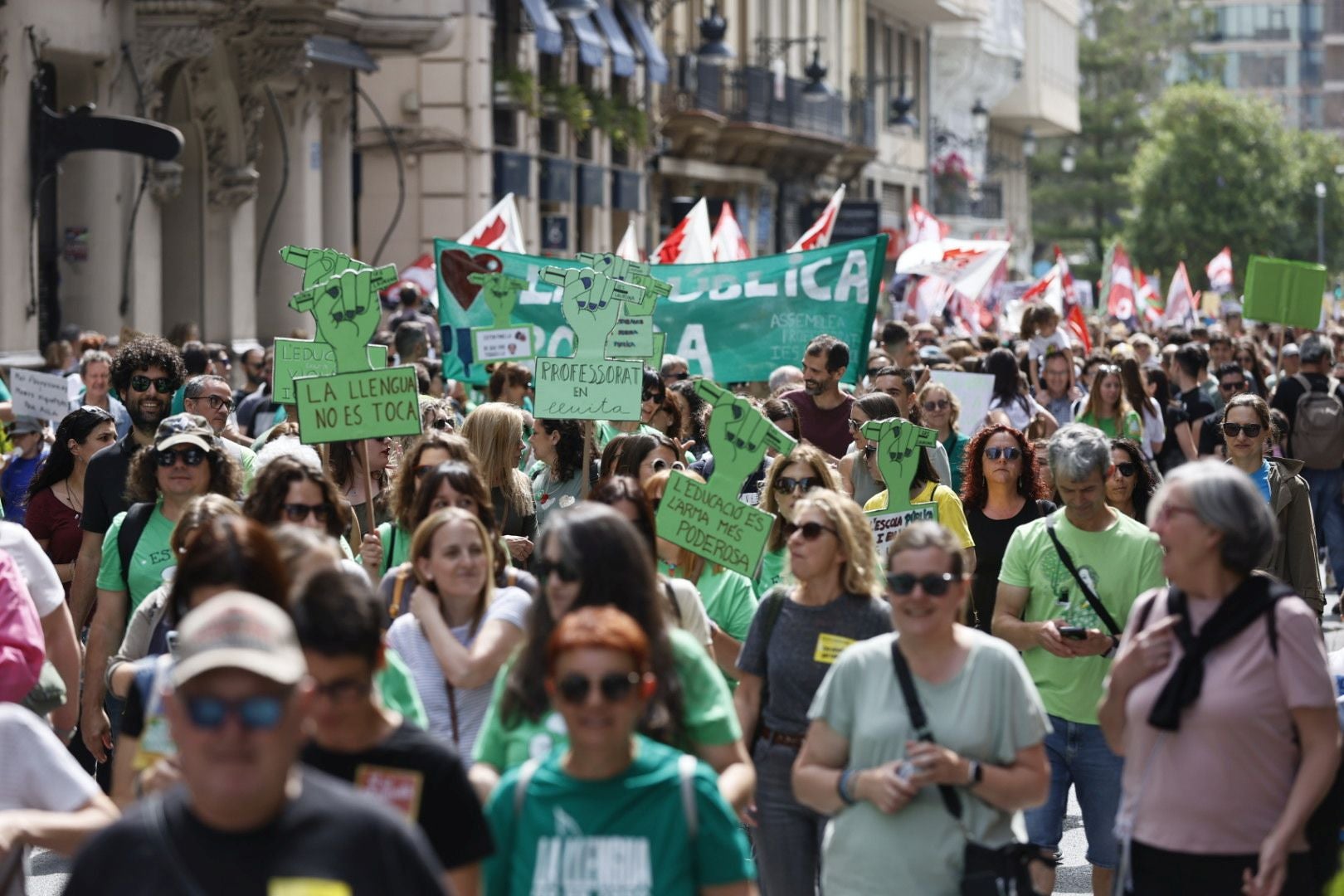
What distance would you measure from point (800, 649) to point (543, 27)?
24.6 m

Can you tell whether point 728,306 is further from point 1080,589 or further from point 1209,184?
point 1209,184

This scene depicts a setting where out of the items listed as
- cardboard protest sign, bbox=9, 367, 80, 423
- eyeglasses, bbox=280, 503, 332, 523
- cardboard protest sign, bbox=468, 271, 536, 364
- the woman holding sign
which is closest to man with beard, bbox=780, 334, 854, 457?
cardboard protest sign, bbox=468, 271, 536, 364

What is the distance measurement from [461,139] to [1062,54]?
52.4 metres

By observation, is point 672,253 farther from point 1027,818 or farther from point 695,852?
point 695,852

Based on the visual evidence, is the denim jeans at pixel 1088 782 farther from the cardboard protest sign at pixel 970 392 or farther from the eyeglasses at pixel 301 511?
the cardboard protest sign at pixel 970 392

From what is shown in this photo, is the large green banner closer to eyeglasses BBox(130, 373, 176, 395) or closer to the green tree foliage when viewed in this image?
eyeglasses BBox(130, 373, 176, 395)

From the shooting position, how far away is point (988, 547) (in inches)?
341

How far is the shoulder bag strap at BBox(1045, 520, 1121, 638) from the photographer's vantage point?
23.7ft

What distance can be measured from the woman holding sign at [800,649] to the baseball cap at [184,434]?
207cm

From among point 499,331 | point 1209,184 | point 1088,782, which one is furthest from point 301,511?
point 1209,184

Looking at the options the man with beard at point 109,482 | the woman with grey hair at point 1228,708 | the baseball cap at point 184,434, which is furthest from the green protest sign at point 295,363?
the woman with grey hair at point 1228,708

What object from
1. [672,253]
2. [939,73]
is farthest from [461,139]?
[939,73]

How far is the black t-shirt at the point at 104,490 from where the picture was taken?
8.59 metres

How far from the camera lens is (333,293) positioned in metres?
9.45
